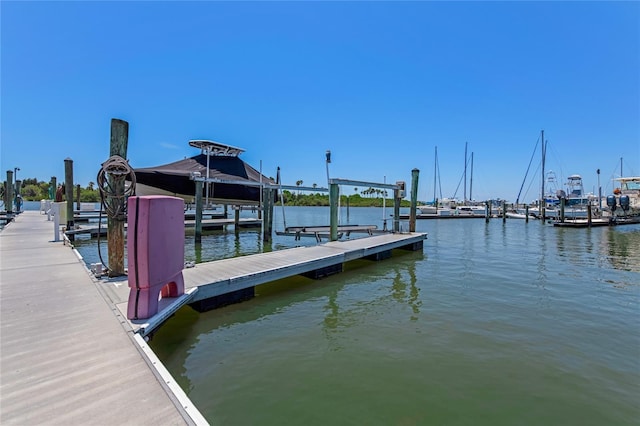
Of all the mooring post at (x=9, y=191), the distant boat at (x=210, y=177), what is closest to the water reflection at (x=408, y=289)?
the distant boat at (x=210, y=177)

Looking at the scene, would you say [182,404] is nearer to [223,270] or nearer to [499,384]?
[499,384]

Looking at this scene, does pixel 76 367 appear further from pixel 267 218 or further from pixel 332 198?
pixel 267 218

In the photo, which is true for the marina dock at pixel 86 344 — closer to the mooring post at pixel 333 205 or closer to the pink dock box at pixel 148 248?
the pink dock box at pixel 148 248

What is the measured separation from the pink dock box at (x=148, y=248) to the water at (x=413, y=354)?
0.79m

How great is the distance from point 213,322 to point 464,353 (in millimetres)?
3836

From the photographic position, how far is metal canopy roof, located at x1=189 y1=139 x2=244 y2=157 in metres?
16.4

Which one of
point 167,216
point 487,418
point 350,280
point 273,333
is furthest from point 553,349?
point 167,216

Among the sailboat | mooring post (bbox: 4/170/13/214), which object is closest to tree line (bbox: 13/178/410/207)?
the sailboat

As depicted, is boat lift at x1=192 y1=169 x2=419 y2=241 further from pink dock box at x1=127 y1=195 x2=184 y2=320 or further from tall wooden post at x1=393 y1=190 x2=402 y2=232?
pink dock box at x1=127 y1=195 x2=184 y2=320

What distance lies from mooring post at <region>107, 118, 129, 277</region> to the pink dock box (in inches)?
89.1

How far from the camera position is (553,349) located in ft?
15.0

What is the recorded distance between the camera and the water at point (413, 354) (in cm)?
323

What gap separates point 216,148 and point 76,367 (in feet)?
51.3

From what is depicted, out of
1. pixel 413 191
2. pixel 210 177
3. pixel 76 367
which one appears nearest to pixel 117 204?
pixel 76 367
